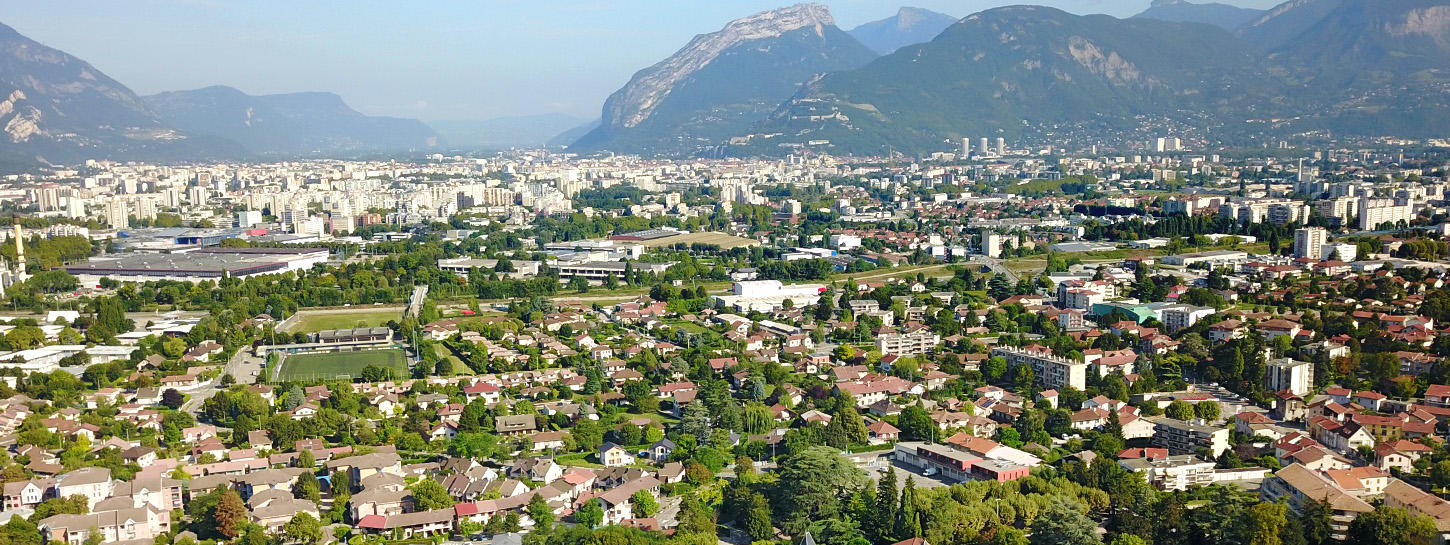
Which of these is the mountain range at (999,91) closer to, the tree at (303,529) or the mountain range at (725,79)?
the mountain range at (725,79)

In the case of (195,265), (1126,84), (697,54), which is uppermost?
(697,54)

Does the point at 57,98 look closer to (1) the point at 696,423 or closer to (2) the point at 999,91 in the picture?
(2) the point at 999,91

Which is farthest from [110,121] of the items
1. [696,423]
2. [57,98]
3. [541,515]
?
[541,515]

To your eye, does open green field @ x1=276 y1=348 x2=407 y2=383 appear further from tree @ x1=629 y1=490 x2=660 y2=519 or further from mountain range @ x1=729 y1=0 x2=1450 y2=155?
mountain range @ x1=729 y1=0 x2=1450 y2=155

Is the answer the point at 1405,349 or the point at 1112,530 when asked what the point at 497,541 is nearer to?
the point at 1112,530

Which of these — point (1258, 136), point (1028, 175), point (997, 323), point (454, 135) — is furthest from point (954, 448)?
point (454, 135)

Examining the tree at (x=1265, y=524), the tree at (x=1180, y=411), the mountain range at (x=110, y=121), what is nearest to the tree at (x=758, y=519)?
the tree at (x=1265, y=524)

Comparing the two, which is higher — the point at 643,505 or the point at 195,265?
the point at 195,265
